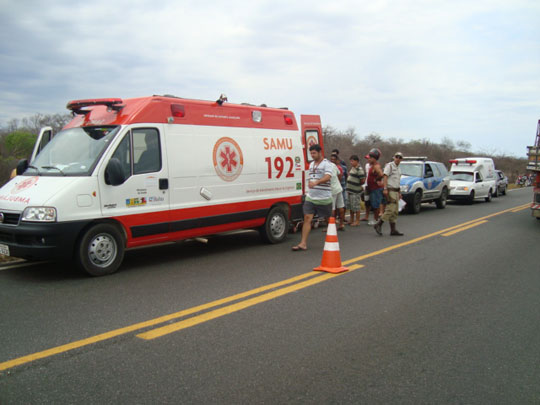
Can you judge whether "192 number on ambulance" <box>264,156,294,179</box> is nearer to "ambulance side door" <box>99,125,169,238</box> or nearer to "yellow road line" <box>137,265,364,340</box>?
"ambulance side door" <box>99,125,169,238</box>

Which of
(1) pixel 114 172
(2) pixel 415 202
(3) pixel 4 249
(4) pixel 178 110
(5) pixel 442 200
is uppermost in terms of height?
(4) pixel 178 110

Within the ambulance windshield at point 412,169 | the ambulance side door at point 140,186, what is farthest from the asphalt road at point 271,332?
the ambulance windshield at point 412,169

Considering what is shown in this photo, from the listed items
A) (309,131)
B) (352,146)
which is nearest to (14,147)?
(309,131)

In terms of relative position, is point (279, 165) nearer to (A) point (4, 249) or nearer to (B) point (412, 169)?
(A) point (4, 249)

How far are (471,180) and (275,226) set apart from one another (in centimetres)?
1526

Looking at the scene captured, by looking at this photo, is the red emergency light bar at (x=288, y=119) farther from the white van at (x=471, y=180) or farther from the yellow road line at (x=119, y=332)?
the white van at (x=471, y=180)

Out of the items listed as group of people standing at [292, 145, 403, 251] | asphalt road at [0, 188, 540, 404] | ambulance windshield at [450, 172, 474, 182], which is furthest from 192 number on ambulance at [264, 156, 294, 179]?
ambulance windshield at [450, 172, 474, 182]

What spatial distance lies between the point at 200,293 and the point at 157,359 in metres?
1.96

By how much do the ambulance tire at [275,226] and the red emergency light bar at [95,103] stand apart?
11.7 feet

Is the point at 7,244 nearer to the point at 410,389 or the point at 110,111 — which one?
the point at 110,111

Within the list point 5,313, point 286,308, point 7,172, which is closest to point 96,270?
point 5,313

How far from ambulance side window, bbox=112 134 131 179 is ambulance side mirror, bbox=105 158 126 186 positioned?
Result: 0.62 feet

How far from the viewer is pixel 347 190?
13.1 m

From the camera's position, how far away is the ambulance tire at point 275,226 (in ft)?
30.4
